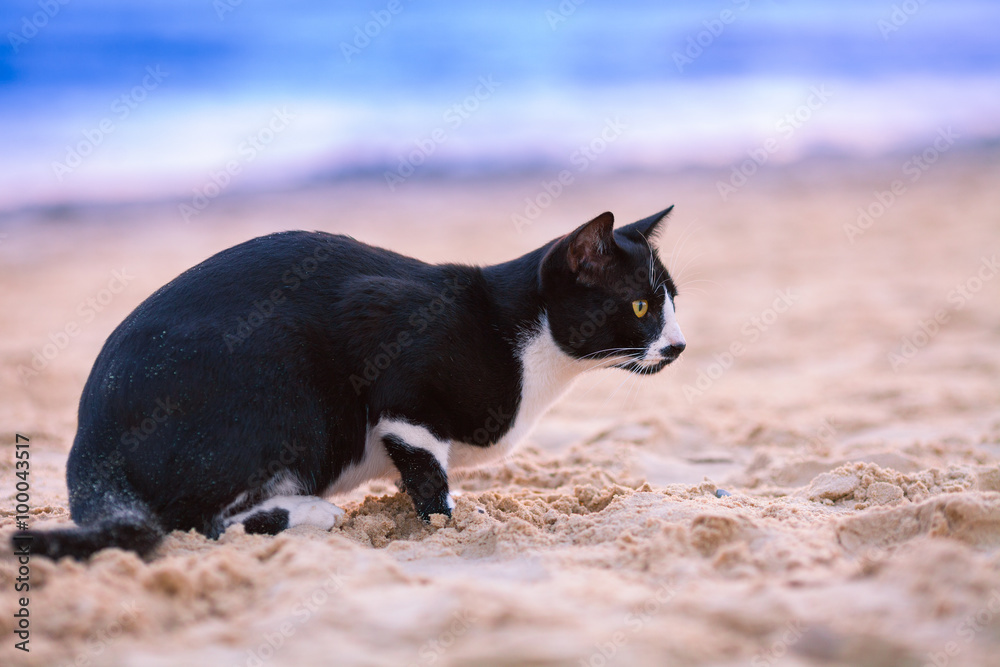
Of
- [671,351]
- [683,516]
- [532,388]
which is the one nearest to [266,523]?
[532,388]

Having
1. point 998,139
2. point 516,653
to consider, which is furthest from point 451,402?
point 998,139

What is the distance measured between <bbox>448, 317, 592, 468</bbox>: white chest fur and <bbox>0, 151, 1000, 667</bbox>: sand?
21 cm

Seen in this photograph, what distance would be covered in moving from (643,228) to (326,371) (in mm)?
1628

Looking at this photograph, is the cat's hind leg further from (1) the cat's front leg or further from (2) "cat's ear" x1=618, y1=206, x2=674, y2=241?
(2) "cat's ear" x1=618, y1=206, x2=674, y2=241

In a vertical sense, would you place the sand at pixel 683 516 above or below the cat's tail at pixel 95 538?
below

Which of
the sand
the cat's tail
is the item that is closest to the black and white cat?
the cat's tail

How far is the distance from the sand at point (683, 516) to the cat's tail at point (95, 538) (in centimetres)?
8

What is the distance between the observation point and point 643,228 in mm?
3770

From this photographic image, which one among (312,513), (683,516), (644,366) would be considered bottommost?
(683,516)

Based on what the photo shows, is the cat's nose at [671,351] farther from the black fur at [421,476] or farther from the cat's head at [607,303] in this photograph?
the black fur at [421,476]

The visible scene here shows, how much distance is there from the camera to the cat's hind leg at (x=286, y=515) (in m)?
2.96

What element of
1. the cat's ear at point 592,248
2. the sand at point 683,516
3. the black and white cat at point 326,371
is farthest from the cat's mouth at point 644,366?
the cat's ear at point 592,248

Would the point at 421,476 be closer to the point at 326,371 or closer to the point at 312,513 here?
the point at 312,513

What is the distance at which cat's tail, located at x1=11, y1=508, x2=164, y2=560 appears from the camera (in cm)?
244
